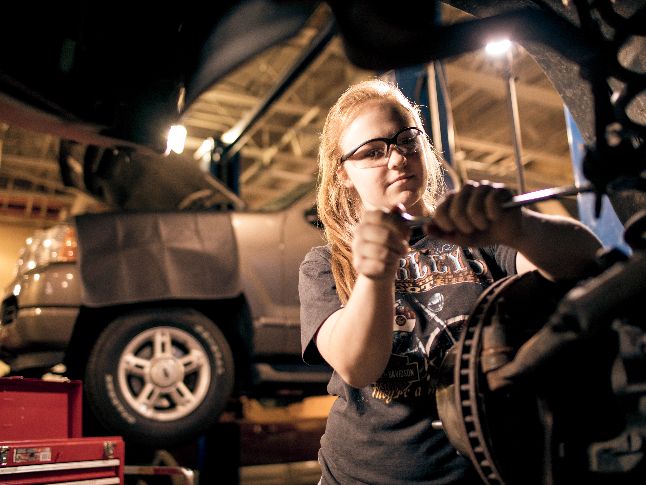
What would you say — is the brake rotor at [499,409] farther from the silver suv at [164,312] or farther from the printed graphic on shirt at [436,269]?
the silver suv at [164,312]

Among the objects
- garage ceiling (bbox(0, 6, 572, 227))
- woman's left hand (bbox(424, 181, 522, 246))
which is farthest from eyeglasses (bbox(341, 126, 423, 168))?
garage ceiling (bbox(0, 6, 572, 227))

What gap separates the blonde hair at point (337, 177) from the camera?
1.51m

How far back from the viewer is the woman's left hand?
2.28 feet

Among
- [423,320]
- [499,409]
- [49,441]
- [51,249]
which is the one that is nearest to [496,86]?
[51,249]

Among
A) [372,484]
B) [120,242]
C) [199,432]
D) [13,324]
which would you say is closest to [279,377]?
[199,432]

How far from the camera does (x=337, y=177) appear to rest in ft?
5.31

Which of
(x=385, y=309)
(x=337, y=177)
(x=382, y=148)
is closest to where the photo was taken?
(x=385, y=309)

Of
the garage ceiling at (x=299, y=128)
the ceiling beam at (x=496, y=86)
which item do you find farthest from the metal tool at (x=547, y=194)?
the ceiling beam at (x=496, y=86)

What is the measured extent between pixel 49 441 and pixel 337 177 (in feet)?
6.59

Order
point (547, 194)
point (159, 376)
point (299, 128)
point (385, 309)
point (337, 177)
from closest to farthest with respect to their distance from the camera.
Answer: point (547, 194) → point (385, 309) → point (337, 177) → point (159, 376) → point (299, 128)

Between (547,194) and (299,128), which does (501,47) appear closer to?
(547,194)

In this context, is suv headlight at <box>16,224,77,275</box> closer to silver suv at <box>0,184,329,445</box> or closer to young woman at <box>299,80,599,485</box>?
silver suv at <box>0,184,329,445</box>

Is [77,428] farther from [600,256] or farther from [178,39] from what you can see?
[600,256]

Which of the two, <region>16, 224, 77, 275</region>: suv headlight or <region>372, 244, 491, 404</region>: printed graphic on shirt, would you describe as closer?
<region>372, 244, 491, 404</region>: printed graphic on shirt
